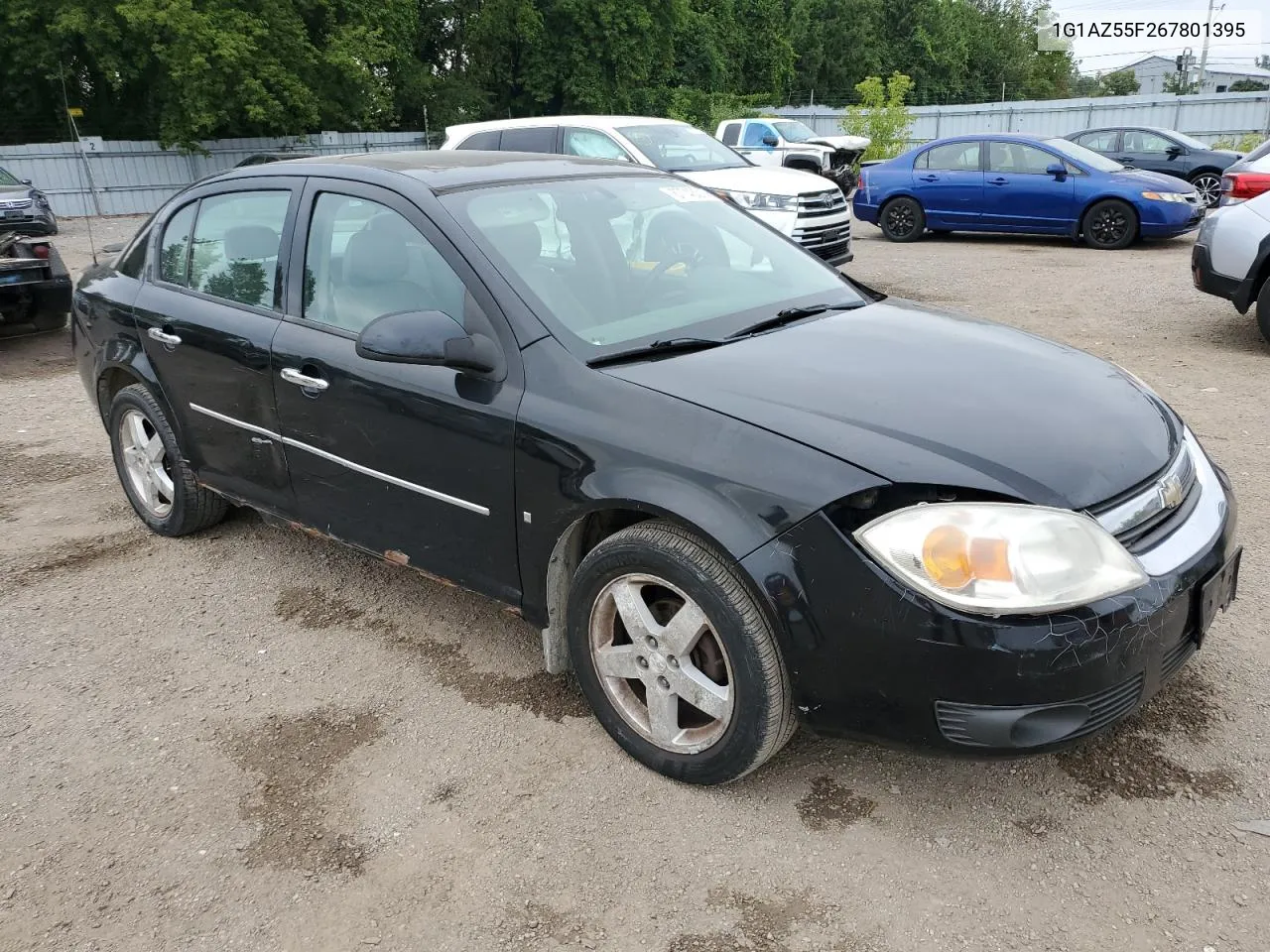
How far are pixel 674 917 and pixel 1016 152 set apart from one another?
12817 millimetres

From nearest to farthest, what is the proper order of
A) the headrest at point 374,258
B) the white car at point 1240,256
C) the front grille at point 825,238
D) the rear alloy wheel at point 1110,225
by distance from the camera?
1. the headrest at point 374,258
2. the white car at point 1240,256
3. the front grille at point 825,238
4. the rear alloy wheel at point 1110,225

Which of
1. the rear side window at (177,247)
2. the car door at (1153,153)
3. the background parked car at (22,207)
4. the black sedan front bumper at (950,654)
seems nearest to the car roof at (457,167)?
the rear side window at (177,247)

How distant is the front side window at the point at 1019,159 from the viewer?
12.8m

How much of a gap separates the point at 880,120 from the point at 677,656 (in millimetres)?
26359

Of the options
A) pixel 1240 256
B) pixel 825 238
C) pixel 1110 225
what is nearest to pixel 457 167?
pixel 1240 256

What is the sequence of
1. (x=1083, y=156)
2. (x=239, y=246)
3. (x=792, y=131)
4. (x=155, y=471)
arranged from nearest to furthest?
1. (x=239, y=246)
2. (x=155, y=471)
3. (x=1083, y=156)
4. (x=792, y=131)

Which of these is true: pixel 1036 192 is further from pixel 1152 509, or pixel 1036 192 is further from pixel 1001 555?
pixel 1001 555

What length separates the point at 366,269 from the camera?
3.38 m

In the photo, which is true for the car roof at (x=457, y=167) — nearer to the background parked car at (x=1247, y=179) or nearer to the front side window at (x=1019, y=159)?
the background parked car at (x=1247, y=179)

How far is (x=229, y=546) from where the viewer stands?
4570 millimetres

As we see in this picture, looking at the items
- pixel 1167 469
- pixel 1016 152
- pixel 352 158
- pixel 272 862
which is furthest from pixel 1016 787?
pixel 1016 152

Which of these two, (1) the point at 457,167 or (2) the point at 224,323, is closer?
(1) the point at 457,167

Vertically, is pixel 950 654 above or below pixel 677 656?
above

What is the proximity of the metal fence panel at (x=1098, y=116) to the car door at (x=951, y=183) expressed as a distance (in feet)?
51.8
